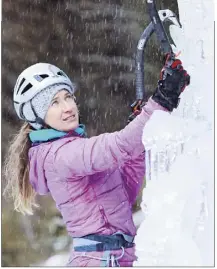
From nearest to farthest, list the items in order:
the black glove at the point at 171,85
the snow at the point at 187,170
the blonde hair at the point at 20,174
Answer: the black glove at the point at 171,85
the snow at the point at 187,170
the blonde hair at the point at 20,174

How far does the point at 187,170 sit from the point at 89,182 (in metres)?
0.33

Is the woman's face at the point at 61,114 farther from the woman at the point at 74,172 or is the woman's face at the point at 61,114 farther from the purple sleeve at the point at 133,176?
the purple sleeve at the point at 133,176

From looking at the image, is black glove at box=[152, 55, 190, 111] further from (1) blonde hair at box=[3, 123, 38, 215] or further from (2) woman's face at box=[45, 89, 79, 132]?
(1) blonde hair at box=[3, 123, 38, 215]

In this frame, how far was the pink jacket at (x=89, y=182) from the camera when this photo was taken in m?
2.04

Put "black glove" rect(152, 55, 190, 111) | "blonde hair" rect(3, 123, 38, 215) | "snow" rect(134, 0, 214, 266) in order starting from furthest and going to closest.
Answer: "blonde hair" rect(3, 123, 38, 215), "snow" rect(134, 0, 214, 266), "black glove" rect(152, 55, 190, 111)

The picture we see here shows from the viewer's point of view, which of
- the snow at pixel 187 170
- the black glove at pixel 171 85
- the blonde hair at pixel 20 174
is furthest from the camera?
the blonde hair at pixel 20 174

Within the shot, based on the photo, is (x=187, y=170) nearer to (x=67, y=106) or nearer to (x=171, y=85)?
(x=171, y=85)

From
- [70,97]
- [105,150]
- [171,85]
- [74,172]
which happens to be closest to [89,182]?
[74,172]

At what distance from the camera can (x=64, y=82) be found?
2172 mm

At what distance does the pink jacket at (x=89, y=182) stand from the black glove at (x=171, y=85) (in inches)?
1.3

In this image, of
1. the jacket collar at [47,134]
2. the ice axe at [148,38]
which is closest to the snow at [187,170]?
the ice axe at [148,38]

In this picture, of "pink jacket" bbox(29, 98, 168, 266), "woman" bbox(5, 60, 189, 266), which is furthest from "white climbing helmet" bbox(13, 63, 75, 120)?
"pink jacket" bbox(29, 98, 168, 266)

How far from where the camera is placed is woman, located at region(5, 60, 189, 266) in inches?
83.0

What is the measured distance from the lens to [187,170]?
2.11 m
